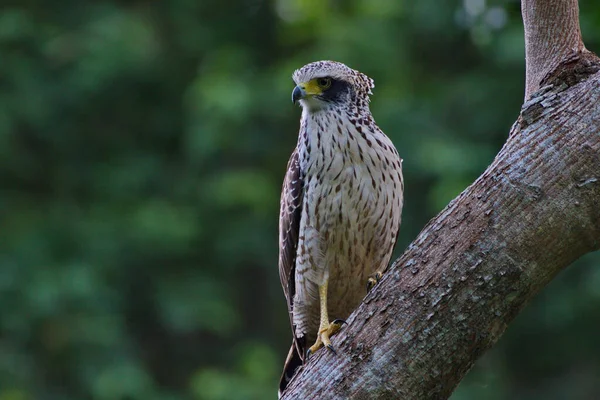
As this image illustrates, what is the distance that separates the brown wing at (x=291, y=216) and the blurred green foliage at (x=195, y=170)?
15.1 ft

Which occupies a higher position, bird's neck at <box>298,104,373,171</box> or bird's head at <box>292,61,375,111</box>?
bird's head at <box>292,61,375,111</box>

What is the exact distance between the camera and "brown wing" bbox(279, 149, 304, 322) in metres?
4.82

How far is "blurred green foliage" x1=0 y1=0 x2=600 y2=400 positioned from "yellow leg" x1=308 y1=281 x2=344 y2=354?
4801 mm

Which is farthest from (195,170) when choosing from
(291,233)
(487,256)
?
(487,256)

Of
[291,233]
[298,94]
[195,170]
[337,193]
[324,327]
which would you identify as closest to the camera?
[324,327]

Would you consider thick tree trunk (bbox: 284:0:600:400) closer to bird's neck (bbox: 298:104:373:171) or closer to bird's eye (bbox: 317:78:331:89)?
bird's neck (bbox: 298:104:373:171)

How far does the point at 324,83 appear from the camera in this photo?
4859 millimetres

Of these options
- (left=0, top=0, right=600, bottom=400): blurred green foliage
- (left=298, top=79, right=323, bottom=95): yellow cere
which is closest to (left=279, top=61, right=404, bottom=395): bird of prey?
(left=298, top=79, right=323, bottom=95): yellow cere

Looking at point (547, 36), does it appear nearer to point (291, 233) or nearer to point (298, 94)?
point (298, 94)

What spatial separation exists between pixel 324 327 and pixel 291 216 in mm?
662

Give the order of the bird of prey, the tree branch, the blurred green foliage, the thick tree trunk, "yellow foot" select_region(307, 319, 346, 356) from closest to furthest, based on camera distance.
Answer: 1. the thick tree trunk
2. the tree branch
3. "yellow foot" select_region(307, 319, 346, 356)
4. the bird of prey
5. the blurred green foliage

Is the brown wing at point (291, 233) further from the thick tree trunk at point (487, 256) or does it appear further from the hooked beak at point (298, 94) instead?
the thick tree trunk at point (487, 256)

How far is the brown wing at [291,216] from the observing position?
4816mm

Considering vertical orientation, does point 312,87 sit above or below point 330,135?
above
